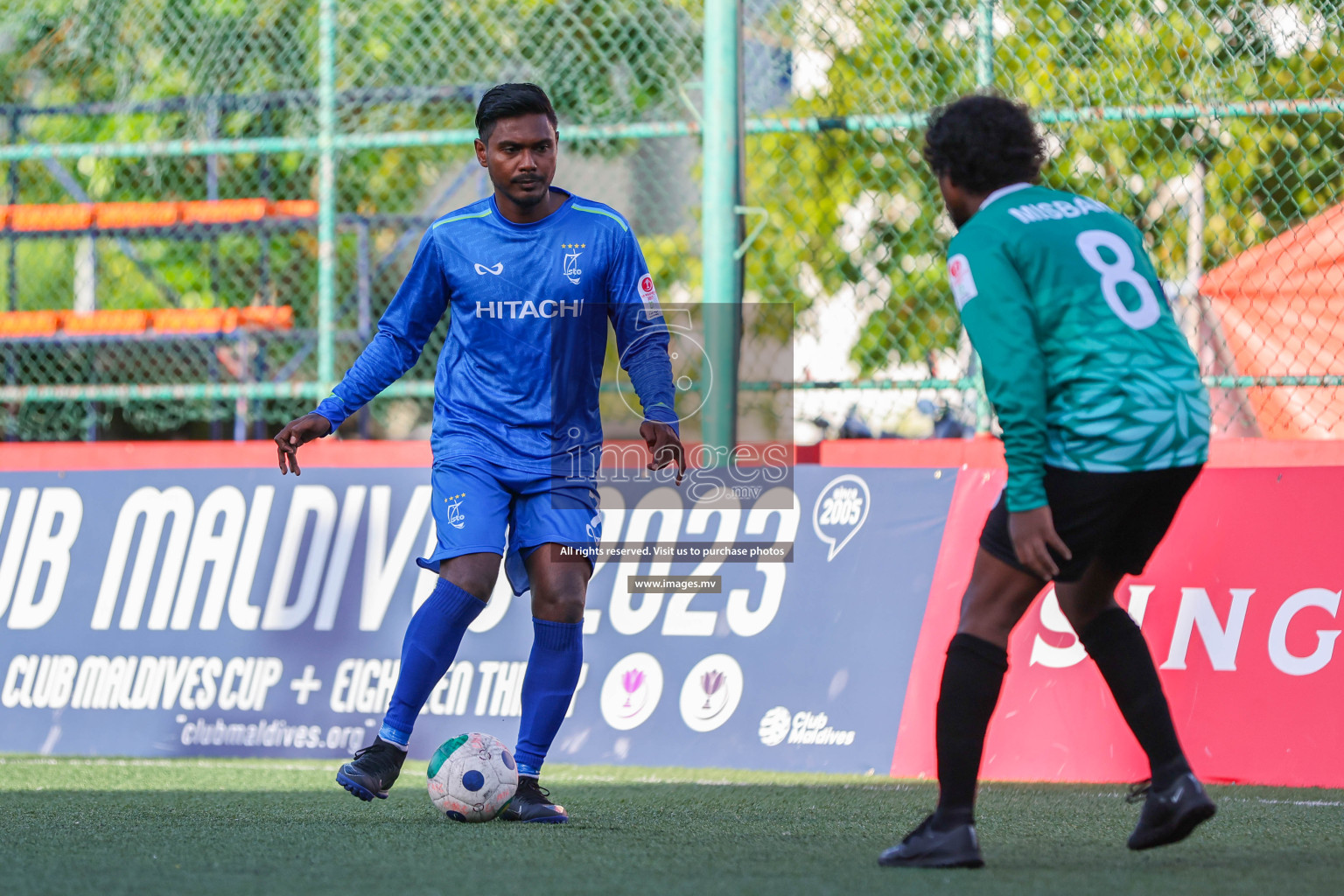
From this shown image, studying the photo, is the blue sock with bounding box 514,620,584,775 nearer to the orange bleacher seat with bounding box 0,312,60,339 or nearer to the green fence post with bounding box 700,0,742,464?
the green fence post with bounding box 700,0,742,464

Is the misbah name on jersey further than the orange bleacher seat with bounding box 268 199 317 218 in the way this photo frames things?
No

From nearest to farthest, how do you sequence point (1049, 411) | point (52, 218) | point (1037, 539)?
point (1037, 539) < point (1049, 411) < point (52, 218)

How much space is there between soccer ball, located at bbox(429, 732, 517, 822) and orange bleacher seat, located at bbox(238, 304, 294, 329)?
4.45 m

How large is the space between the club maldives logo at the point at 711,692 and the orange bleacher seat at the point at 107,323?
4.01 meters

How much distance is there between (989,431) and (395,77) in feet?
15.2

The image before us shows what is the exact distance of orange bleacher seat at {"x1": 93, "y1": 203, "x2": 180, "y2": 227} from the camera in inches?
331

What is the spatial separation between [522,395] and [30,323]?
4.87 m

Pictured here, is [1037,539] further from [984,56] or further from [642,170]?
[642,170]

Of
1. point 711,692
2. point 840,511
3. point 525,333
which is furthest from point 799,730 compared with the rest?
point 525,333

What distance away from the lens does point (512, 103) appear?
4.51 m

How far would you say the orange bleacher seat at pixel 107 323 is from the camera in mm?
8305

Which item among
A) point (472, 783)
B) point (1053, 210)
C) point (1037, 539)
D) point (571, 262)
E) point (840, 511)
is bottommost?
point (472, 783)

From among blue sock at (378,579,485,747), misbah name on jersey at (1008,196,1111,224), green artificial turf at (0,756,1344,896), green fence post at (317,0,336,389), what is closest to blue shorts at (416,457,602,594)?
blue sock at (378,579,485,747)

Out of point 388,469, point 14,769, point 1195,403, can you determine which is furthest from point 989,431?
point 14,769
